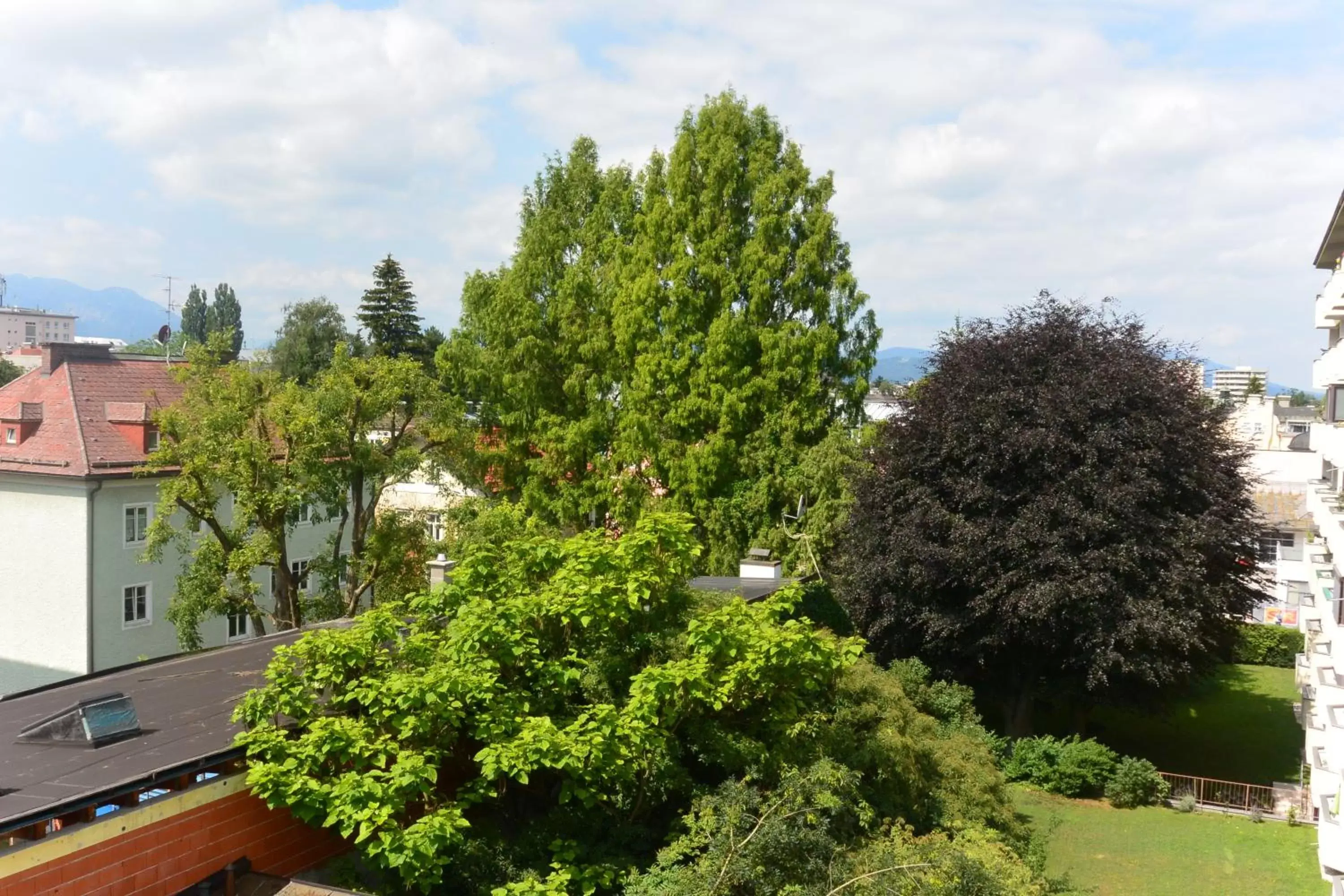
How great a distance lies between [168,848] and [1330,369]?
1896 cm

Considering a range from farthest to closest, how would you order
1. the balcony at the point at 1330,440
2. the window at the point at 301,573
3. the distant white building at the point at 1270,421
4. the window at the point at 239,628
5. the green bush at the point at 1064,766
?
the distant white building at the point at 1270,421
the window at the point at 239,628
the window at the point at 301,573
the green bush at the point at 1064,766
the balcony at the point at 1330,440

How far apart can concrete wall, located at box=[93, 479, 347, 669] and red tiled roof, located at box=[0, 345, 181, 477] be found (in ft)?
2.98

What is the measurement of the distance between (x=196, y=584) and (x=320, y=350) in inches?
1517

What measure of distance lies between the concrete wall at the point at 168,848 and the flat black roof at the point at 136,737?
0.91 ft

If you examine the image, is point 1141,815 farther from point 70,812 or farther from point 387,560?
point 70,812

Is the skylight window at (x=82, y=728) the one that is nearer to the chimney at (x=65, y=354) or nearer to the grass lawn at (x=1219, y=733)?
the grass lawn at (x=1219, y=733)

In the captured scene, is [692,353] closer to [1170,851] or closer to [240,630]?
[1170,851]

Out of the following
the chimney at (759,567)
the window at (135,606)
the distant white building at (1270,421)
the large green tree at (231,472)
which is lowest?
the window at (135,606)

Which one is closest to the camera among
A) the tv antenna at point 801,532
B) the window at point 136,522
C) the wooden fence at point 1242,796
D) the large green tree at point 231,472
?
the wooden fence at point 1242,796

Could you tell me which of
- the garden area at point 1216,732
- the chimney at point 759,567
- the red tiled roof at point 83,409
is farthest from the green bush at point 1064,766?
the red tiled roof at point 83,409

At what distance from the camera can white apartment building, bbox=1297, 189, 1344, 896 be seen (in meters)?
13.5

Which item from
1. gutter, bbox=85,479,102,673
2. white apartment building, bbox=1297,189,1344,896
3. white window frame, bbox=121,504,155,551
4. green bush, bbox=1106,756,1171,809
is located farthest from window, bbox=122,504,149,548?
white apartment building, bbox=1297,189,1344,896

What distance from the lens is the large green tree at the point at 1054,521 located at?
2172 cm

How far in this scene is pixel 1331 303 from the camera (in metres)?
20.3
